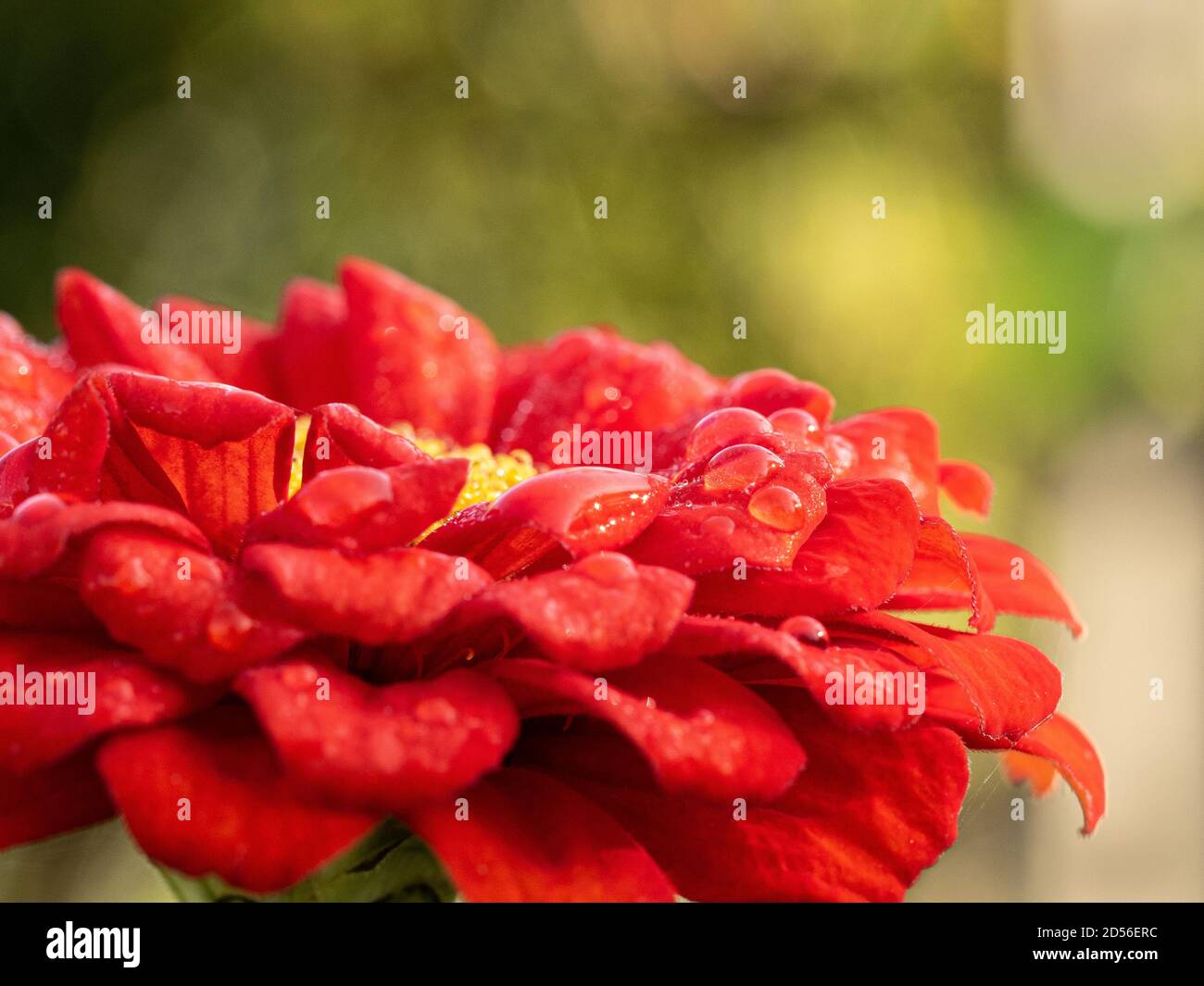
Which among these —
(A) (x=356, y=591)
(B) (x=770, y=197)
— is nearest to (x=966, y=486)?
(A) (x=356, y=591)

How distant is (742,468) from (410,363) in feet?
0.93

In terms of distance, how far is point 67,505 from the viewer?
281mm

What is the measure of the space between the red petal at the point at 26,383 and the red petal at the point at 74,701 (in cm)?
15

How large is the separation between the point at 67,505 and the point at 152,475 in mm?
42

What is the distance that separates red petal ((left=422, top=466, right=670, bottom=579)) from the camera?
0.95ft

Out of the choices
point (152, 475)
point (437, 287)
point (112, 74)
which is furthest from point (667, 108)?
point (152, 475)

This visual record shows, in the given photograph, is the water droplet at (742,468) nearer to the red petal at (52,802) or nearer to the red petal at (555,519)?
the red petal at (555,519)

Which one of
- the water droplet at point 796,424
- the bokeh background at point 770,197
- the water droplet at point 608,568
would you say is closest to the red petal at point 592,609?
the water droplet at point 608,568

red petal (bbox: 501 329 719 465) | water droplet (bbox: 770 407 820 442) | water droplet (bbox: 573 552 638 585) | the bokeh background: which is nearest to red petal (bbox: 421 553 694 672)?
water droplet (bbox: 573 552 638 585)

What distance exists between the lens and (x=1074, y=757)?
38 centimetres

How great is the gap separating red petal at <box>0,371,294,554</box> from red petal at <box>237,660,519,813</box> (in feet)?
0.24

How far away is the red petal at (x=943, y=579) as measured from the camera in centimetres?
32

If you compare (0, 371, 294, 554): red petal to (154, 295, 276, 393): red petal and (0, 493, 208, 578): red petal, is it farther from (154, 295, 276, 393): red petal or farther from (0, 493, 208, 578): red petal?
(154, 295, 276, 393): red petal
